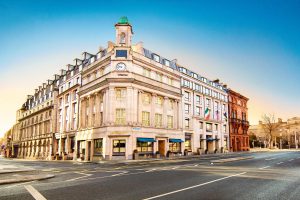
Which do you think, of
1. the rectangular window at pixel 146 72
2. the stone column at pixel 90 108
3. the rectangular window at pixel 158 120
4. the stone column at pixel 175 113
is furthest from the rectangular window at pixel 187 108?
the stone column at pixel 90 108

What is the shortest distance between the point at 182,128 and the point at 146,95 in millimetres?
11665

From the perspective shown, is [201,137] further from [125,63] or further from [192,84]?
[125,63]

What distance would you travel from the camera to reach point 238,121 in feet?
228

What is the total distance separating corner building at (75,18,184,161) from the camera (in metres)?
36.5

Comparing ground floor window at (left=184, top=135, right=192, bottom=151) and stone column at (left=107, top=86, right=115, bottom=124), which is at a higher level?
stone column at (left=107, top=86, right=115, bottom=124)

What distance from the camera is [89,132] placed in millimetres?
40812

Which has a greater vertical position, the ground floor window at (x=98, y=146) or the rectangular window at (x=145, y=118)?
the rectangular window at (x=145, y=118)

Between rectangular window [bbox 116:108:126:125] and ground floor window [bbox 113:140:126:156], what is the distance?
300cm

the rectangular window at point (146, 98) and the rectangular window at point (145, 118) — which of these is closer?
the rectangular window at point (145, 118)

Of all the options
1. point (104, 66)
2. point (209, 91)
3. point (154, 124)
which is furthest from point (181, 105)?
point (104, 66)

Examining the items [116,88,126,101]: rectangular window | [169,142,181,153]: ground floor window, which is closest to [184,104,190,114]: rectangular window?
[169,142,181,153]: ground floor window

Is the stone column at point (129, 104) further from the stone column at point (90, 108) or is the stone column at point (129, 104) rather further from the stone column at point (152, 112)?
the stone column at point (90, 108)

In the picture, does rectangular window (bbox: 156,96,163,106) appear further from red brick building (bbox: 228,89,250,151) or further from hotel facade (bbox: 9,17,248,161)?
red brick building (bbox: 228,89,250,151)

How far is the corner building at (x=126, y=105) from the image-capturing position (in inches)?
1436
